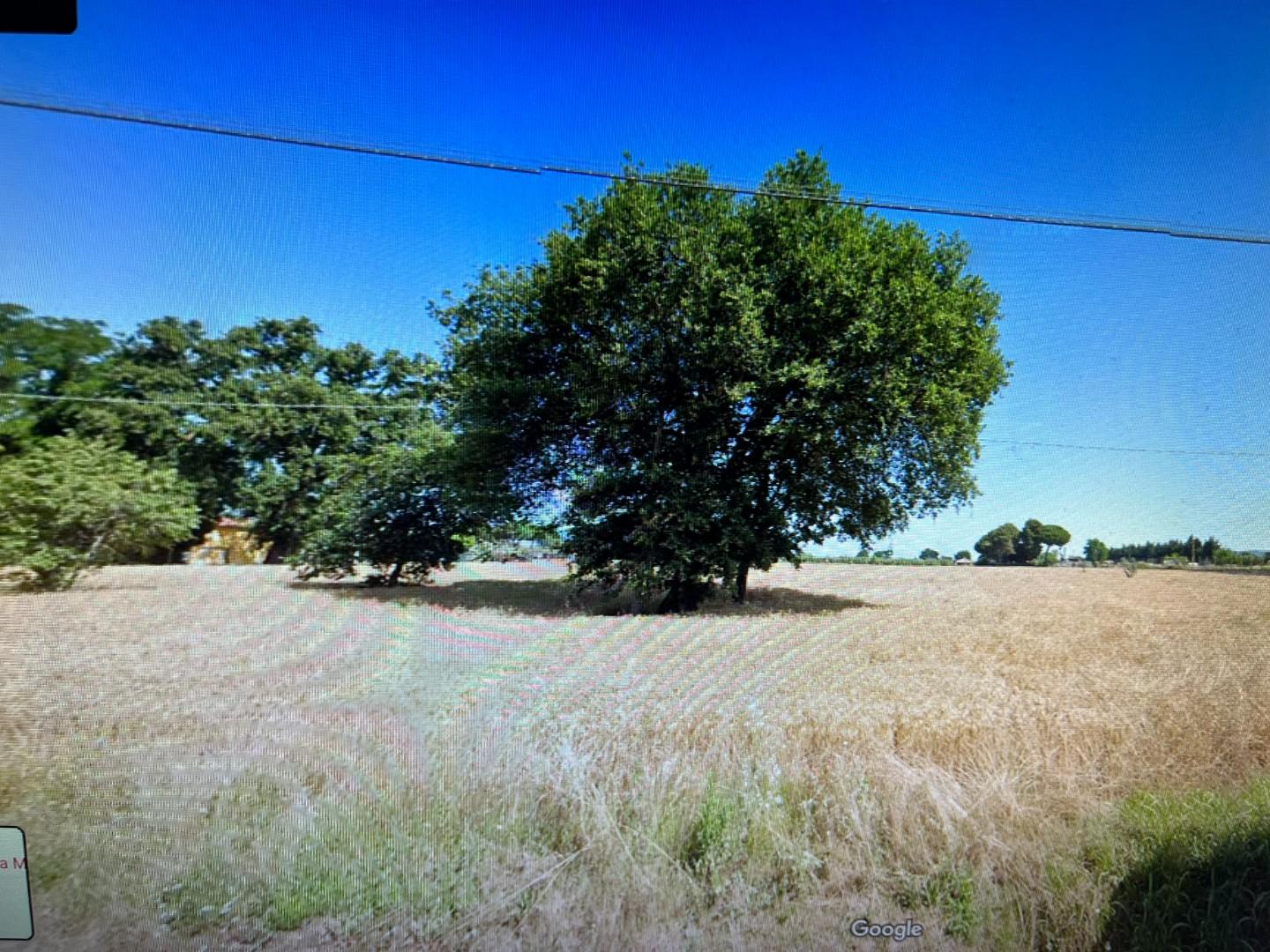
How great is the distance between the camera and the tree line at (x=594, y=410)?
3.70 ft

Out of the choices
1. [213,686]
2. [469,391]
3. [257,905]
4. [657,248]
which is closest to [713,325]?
[657,248]

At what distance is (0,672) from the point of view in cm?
106

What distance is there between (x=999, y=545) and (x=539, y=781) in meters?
1.41

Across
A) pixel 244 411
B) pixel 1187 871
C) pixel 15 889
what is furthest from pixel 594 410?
pixel 1187 871

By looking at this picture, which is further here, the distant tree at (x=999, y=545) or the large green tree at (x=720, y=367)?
the large green tree at (x=720, y=367)

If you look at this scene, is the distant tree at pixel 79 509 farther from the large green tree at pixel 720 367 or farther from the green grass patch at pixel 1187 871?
the green grass patch at pixel 1187 871

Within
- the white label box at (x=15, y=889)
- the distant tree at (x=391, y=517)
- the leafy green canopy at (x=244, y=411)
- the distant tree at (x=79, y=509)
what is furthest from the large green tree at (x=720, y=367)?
the white label box at (x=15, y=889)

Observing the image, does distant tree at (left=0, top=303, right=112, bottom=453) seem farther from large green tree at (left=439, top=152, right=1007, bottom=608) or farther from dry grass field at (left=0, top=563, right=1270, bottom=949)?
large green tree at (left=439, top=152, right=1007, bottom=608)

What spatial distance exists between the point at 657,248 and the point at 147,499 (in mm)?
2019

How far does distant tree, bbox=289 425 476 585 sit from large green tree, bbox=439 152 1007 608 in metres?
0.22

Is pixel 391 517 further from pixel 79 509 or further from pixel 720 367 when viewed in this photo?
pixel 720 367

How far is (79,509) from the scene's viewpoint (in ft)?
3.67

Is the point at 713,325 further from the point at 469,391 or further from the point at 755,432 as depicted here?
the point at 469,391

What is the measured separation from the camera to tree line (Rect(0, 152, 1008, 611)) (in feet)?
3.70
